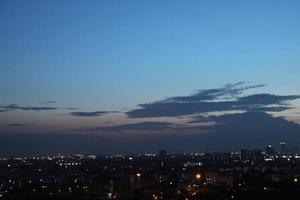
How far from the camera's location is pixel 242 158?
60.6 metres

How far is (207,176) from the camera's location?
28938mm

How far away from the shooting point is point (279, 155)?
69562 millimetres

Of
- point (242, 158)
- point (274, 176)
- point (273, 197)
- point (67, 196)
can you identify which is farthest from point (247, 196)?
point (242, 158)

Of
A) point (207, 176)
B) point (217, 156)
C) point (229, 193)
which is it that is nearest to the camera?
point (229, 193)

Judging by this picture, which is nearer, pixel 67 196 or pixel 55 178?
pixel 67 196

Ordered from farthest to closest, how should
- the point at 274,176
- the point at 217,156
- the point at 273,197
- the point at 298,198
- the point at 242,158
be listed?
the point at 217,156 < the point at 242,158 < the point at 274,176 < the point at 273,197 < the point at 298,198

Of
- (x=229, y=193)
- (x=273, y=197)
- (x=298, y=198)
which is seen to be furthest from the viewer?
(x=229, y=193)

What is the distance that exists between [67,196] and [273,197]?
22.0 ft

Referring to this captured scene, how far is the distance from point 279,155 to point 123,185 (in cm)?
5063

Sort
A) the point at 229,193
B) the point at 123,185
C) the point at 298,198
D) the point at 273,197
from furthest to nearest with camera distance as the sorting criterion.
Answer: the point at 123,185 → the point at 229,193 → the point at 273,197 → the point at 298,198

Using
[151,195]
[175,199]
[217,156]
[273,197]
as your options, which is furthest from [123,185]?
[217,156]

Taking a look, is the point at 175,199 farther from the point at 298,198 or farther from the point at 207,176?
the point at 207,176

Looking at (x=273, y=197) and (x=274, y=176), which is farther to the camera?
(x=274, y=176)

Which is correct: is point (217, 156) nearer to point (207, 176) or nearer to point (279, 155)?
point (279, 155)
